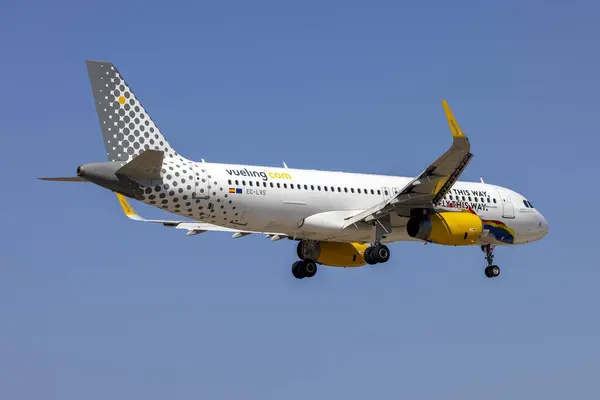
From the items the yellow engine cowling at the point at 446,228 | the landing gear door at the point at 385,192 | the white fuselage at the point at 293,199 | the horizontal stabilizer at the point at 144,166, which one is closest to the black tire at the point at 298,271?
the white fuselage at the point at 293,199

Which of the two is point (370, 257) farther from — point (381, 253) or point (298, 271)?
point (298, 271)

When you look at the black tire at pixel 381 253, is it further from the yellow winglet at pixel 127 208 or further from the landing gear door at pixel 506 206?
the yellow winglet at pixel 127 208

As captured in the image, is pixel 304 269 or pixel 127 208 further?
pixel 304 269

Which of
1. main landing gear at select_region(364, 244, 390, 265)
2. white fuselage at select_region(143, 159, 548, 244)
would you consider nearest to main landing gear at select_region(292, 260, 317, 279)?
white fuselage at select_region(143, 159, 548, 244)

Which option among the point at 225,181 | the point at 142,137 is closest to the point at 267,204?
the point at 225,181

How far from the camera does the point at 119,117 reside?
160 ft

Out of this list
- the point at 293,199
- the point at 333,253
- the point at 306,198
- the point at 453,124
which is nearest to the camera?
the point at 453,124

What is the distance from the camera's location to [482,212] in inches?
2260

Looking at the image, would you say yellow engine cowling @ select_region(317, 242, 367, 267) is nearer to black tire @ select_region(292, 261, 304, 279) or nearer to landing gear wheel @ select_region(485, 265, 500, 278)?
black tire @ select_region(292, 261, 304, 279)

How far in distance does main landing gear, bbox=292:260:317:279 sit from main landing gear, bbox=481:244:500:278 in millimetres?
8454

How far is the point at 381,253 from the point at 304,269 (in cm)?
547

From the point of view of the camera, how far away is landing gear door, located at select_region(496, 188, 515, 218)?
191ft

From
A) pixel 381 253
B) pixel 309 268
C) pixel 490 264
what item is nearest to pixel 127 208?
pixel 309 268

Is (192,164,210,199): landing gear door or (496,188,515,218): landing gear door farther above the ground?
(496,188,515,218): landing gear door
